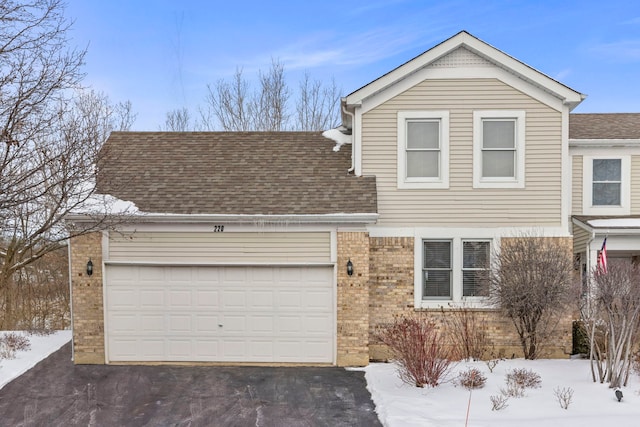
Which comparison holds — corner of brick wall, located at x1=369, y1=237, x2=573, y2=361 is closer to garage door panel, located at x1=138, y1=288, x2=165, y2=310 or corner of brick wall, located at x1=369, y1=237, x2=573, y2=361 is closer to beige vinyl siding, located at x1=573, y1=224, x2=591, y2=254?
beige vinyl siding, located at x1=573, y1=224, x2=591, y2=254

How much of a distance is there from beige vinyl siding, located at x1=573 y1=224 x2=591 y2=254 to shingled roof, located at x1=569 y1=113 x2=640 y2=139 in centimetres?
248

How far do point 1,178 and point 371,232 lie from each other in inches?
280

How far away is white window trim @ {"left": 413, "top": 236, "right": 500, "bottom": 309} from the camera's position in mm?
10273

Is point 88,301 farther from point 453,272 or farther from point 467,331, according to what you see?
point 467,331

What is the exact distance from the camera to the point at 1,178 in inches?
278

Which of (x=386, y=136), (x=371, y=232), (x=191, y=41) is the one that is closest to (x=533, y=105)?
(x=386, y=136)

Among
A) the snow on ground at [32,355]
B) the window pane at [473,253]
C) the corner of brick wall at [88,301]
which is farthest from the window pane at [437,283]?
the snow on ground at [32,355]

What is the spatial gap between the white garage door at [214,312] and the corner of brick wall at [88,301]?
0.69 ft

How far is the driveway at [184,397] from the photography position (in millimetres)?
7293

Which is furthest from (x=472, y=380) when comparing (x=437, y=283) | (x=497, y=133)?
(x=497, y=133)

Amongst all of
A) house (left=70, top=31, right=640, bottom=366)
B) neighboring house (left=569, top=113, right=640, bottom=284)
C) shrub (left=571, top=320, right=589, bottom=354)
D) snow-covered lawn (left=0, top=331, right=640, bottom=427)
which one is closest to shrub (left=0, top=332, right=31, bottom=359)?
snow-covered lawn (left=0, top=331, right=640, bottom=427)

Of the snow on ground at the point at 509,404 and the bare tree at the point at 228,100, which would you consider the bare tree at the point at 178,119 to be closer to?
the bare tree at the point at 228,100

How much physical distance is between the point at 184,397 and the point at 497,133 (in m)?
8.80

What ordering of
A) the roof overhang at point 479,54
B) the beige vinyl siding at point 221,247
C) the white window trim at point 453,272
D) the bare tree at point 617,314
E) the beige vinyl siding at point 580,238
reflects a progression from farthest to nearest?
1. the beige vinyl siding at point 580,238
2. the white window trim at point 453,272
3. the roof overhang at point 479,54
4. the beige vinyl siding at point 221,247
5. the bare tree at point 617,314
